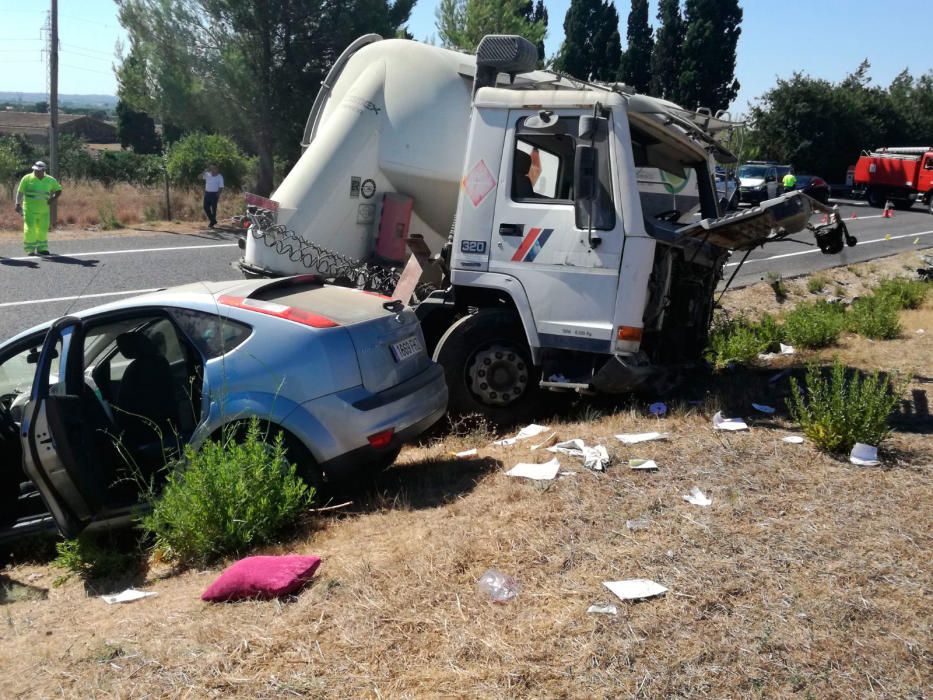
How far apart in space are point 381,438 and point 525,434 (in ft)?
4.81

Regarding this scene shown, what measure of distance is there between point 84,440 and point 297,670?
2.19 meters

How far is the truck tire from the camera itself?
685 centimetres

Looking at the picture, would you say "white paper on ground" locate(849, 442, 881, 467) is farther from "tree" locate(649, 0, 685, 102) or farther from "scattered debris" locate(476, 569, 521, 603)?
"tree" locate(649, 0, 685, 102)

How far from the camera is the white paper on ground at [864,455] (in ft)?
17.2

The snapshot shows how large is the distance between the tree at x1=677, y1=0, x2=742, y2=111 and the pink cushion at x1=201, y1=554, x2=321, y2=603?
4624 cm

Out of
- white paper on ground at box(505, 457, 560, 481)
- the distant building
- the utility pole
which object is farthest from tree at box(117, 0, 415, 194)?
the distant building

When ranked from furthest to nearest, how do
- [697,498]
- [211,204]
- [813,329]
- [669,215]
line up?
[211,204] < [813,329] < [669,215] < [697,498]

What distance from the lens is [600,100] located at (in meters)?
6.27

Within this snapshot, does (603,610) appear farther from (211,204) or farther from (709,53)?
(709,53)

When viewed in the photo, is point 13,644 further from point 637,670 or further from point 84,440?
point 637,670

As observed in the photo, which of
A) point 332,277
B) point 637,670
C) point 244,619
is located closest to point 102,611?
point 244,619

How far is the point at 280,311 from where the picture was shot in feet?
17.3

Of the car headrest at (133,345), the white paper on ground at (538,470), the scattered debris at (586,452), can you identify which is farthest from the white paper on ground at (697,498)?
the car headrest at (133,345)

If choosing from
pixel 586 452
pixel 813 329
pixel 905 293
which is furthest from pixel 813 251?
pixel 586 452
